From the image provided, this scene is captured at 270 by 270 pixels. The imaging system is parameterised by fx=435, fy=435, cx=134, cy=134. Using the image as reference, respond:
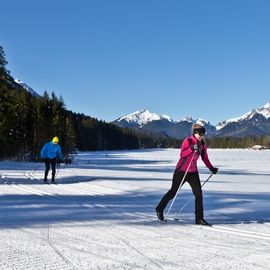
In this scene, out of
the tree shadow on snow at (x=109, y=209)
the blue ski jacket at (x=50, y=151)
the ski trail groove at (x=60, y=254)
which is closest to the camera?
the ski trail groove at (x=60, y=254)

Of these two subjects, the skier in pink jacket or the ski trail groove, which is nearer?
the ski trail groove

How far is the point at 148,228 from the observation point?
804cm

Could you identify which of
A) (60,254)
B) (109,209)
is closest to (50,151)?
(109,209)

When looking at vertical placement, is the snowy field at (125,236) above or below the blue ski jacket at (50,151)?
below

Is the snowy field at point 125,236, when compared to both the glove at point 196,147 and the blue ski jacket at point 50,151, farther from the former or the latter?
the blue ski jacket at point 50,151

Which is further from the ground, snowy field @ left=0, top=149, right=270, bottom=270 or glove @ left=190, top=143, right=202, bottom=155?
glove @ left=190, top=143, right=202, bottom=155

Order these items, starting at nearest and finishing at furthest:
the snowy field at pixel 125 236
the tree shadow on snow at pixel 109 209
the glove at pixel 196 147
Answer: the snowy field at pixel 125 236 < the glove at pixel 196 147 < the tree shadow on snow at pixel 109 209

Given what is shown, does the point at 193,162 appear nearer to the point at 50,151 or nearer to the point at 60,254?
the point at 60,254

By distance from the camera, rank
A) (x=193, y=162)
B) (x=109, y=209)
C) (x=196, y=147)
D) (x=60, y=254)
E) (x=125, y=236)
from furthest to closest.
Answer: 1. (x=109, y=209)
2. (x=193, y=162)
3. (x=196, y=147)
4. (x=125, y=236)
5. (x=60, y=254)

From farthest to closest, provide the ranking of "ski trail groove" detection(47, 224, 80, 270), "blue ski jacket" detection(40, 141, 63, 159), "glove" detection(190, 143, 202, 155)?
"blue ski jacket" detection(40, 141, 63, 159) → "glove" detection(190, 143, 202, 155) → "ski trail groove" detection(47, 224, 80, 270)

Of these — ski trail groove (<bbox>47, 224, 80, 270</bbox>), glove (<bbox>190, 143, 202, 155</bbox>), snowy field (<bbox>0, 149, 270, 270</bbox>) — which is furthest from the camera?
glove (<bbox>190, 143, 202, 155</bbox>)

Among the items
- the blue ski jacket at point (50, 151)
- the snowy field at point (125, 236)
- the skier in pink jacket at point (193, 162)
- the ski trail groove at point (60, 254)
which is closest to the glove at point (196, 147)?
the skier in pink jacket at point (193, 162)

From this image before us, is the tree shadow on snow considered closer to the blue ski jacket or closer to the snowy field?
the snowy field

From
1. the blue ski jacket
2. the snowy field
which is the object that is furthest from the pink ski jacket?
the blue ski jacket
